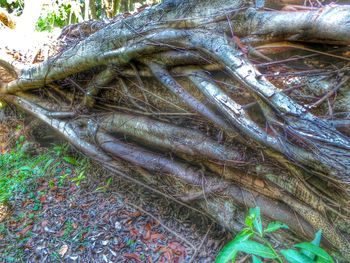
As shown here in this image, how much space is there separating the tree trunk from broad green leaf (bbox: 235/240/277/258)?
2.87 ft

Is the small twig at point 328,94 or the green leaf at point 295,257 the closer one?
the green leaf at point 295,257

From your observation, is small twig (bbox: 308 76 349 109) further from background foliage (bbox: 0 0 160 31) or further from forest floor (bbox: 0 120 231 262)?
background foliage (bbox: 0 0 160 31)

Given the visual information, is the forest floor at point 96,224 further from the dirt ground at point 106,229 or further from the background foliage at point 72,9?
the background foliage at point 72,9

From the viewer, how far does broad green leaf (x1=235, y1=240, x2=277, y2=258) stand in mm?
1147

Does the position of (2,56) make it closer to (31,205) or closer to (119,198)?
(31,205)

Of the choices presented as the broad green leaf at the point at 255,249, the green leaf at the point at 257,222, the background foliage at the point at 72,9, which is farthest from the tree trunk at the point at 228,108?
the background foliage at the point at 72,9

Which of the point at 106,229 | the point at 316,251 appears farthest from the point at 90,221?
the point at 316,251

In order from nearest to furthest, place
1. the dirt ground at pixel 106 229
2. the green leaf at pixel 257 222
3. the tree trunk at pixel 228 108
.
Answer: the green leaf at pixel 257 222 < the tree trunk at pixel 228 108 < the dirt ground at pixel 106 229

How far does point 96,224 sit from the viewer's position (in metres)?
2.89

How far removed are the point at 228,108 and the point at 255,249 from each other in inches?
46.9

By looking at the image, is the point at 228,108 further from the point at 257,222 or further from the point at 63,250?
the point at 63,250

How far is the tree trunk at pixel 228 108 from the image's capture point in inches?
77.8

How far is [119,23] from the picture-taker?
304cm

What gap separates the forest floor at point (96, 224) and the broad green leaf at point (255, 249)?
1.41 m
